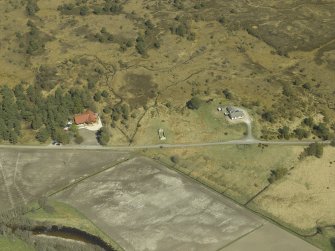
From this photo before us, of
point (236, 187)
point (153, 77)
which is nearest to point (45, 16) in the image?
point (153, 77)

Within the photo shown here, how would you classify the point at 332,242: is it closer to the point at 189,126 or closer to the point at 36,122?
the point at 189,126

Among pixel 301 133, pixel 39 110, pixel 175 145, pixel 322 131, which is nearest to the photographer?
pixel 301 133

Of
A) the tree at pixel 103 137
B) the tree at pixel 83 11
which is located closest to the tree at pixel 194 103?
the tree at pixel 103 137

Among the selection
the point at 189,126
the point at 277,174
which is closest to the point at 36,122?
the point at 189,126

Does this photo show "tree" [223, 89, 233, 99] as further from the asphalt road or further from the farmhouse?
the asphalt road

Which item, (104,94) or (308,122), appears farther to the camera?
(104,94)

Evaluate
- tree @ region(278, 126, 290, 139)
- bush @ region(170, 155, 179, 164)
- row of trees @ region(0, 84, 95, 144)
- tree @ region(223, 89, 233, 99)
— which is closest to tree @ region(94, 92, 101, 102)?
row of trees @ region(0, 84, 95, 144)

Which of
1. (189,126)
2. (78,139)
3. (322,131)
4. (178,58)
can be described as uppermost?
(178,58)
